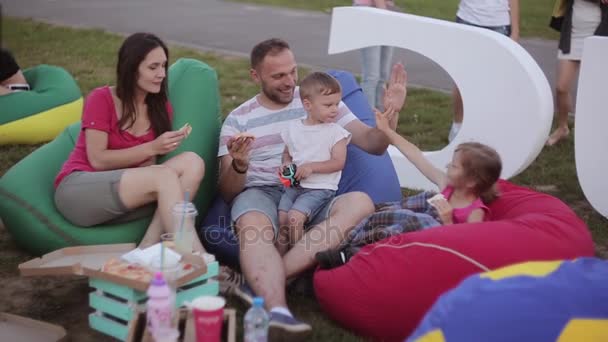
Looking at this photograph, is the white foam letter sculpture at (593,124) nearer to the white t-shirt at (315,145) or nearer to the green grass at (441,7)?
the white t-shirt at (315,145)

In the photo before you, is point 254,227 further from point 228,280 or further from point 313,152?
point 313,152

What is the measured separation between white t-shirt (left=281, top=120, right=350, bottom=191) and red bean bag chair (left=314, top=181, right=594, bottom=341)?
0.68m

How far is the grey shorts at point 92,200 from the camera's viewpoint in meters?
4.02

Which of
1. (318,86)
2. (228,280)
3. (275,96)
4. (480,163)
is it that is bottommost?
(228,280)

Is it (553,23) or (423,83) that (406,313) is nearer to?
(553,23)

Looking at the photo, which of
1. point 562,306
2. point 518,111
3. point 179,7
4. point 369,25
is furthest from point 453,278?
point 179,7

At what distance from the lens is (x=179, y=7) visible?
15188mm

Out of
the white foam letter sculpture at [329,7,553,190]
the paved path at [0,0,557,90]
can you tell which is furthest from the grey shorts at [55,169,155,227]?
the paved path at [0,0,557,90]

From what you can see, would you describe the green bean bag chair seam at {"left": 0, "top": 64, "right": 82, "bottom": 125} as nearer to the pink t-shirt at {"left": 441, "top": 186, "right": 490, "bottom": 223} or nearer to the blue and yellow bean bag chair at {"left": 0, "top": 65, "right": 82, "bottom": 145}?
the blue and yellow bean bag chair at {"left": 0, "top": 65, "right": 82, "bottom": 145}

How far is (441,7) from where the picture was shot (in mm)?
15906

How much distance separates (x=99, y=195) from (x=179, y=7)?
1171 centimetres

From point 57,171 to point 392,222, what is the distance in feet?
6.59

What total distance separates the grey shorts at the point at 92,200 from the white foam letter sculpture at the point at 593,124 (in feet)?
9.65

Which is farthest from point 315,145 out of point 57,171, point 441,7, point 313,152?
point 441,7
